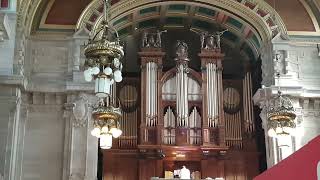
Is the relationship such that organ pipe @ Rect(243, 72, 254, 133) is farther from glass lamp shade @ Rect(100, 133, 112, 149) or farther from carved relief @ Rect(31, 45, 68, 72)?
glass lamp shade @ Rect(100, 133, 112, 149)

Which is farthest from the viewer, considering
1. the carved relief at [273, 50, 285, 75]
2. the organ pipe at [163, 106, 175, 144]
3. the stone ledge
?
the organ pipe at [163, 106, 175, 144]

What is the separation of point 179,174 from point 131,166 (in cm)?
222

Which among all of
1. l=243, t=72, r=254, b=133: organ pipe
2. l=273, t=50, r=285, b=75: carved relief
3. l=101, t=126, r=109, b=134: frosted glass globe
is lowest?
l=101, t=126, r=109, b=134: frosted glass globe

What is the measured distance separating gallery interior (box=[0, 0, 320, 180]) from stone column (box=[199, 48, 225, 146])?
0.03 meters

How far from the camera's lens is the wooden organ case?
15.9m

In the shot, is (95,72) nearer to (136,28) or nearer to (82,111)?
(82,111)

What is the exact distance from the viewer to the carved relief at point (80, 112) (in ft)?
47.7

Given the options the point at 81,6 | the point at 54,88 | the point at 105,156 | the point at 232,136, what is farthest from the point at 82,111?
the point at 232,136

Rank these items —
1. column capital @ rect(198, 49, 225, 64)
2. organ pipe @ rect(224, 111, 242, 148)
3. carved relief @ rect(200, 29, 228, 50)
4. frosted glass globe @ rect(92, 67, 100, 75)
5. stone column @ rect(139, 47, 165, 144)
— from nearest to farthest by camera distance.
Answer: frosted glass globe @ rect(92, 67, 100, 75) → stone column @ rect(139, 47, 165, 144) → organ pipe @ rect(224, 111, 242, 148) → column capital @ rect(198, 49, 225, 64) → carved relief @ rect(200, 29, 228, 50)

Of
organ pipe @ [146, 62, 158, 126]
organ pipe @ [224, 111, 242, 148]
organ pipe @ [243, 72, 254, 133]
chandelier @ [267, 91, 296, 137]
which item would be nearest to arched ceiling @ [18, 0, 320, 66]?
organ pipe @ [243, 72, 254, 133]

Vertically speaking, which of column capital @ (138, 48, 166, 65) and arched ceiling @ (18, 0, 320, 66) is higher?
arched ceiling @ (18, 0, 320, 66)

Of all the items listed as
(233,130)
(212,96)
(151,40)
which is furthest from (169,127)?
(151,40)

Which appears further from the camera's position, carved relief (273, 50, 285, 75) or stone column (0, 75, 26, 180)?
carved relief (273, 50, 285, 75)

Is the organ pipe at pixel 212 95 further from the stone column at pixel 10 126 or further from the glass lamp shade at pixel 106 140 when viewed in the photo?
the glass lamp shade at pixel 106 140
